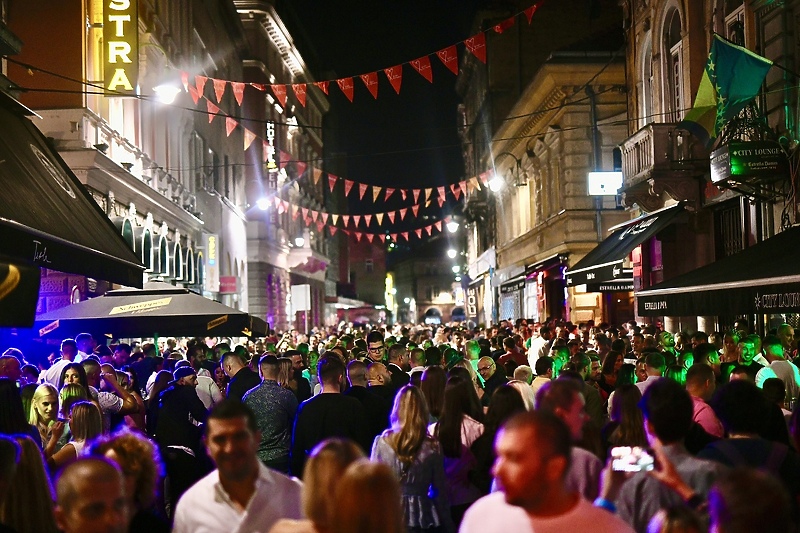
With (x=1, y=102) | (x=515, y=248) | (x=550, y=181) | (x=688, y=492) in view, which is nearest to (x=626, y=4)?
(x=550, y=181)

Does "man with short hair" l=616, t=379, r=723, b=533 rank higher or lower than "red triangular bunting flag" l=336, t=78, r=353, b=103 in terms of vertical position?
lower

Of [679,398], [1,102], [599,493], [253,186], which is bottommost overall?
[599,493]

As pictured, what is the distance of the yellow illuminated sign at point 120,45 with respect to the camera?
20.5 m

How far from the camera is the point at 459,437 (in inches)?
280

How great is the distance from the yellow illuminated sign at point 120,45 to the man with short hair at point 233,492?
17.4 m

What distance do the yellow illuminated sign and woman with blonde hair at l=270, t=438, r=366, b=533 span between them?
58.8 ft

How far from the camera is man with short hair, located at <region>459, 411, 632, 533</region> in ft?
11.8

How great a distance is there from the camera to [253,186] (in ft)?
168

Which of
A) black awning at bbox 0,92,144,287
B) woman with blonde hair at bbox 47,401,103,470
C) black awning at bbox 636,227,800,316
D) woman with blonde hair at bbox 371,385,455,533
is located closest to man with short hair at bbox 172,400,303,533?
woman with blonde hair at bbox 371,385,455,533

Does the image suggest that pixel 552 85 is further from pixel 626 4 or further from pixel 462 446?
pixel 462 446

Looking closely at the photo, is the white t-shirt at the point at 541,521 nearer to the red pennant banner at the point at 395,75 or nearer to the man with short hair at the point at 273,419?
the man with short hair at the point at 273,419

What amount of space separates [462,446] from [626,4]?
72.2ft

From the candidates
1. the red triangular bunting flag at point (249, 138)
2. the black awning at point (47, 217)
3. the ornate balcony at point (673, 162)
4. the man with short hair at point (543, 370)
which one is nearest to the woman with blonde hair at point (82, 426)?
the black awning at point (47, 217)

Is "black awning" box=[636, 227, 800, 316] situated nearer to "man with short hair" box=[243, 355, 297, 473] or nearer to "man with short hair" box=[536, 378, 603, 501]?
"man with short hair" box=[243, 355, 297, 473]
